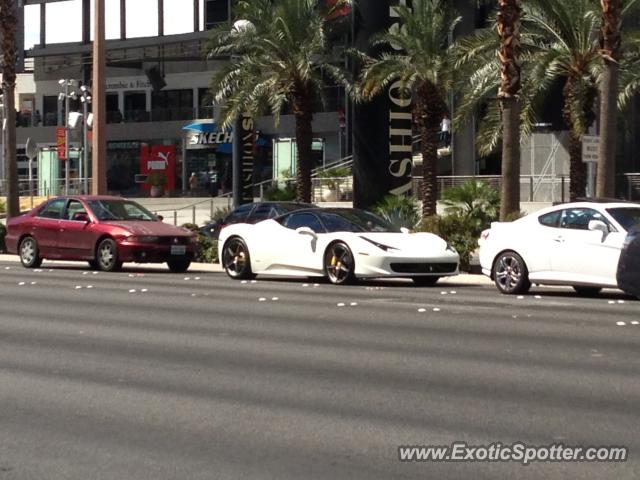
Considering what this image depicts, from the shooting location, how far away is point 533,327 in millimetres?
13633

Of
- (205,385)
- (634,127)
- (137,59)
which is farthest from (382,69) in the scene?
(137,59)

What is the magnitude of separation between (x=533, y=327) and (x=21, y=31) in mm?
63876

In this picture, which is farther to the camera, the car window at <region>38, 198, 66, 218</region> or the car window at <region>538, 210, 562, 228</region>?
the car window at <region>38, 198, 66, 218</region>

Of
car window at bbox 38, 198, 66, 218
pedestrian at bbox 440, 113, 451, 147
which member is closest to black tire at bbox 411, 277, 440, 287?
car window at bbox 38, 198, 66, 218

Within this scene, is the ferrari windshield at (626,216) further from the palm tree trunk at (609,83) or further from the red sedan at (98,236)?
the red sedan at (98,236)

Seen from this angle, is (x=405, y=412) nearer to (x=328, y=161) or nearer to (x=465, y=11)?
(x=465, y=11)

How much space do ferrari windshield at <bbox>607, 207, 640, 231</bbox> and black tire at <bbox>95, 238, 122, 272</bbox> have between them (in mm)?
10357

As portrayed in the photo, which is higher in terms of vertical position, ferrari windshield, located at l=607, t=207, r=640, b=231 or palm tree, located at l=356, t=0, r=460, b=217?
palm tree, located at l=356, t=0, r=460, b=217

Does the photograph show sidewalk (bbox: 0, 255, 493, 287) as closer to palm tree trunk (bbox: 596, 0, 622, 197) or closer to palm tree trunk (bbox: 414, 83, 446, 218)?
palm tree trunk (bbox: 596, 0, 622, 197)

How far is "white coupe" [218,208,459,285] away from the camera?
19516mm

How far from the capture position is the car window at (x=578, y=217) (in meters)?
17.7

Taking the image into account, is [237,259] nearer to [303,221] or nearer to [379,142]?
[303,221]

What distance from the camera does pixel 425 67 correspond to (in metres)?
32.3

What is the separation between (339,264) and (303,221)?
1322mm
